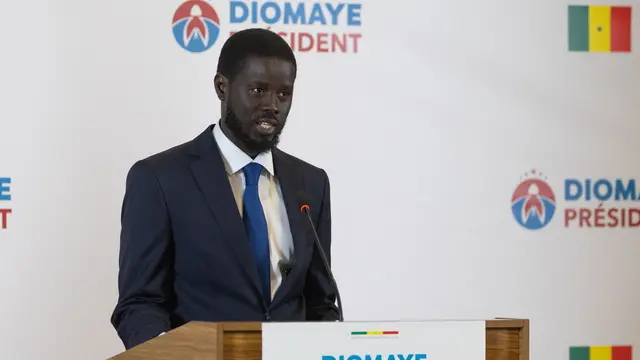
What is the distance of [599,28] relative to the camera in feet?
13.3

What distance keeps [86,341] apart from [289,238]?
4.34 feet

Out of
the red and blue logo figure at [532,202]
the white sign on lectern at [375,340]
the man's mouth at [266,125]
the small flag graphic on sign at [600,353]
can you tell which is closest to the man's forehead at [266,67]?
the man's mouth at [266,125]

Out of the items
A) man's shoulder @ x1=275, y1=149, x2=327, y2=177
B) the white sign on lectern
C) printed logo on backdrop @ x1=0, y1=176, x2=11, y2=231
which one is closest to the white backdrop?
printed logo on backdrop @ x1=0, y1=176, x2=11, y2=231

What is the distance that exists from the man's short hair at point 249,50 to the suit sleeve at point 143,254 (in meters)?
0.33

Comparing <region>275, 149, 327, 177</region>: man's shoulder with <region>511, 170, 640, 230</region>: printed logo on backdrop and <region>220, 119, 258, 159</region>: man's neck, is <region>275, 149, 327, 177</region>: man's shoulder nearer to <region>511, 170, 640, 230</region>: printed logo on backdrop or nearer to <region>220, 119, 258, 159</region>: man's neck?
<region>220, 119, 258, 159</region>: man's neck

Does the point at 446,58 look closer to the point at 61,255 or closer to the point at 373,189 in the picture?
the point at 373,189

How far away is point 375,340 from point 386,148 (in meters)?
2.01

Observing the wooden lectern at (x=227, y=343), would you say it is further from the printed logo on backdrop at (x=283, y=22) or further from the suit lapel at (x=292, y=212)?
the printed logo on backdrop at (x=283, y=22)

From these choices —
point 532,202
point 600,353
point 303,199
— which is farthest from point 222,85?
point 600,353

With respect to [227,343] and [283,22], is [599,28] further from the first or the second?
[227,343]

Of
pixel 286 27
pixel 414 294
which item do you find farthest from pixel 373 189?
pixel 286 27

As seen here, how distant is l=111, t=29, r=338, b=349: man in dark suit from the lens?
246cm

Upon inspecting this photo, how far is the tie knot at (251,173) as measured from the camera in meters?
2.60

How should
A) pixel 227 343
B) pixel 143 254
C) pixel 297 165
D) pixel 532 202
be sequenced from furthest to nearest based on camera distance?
pixel 532 202, pixel 297 165, pixel 143 254, pixel 227 343
